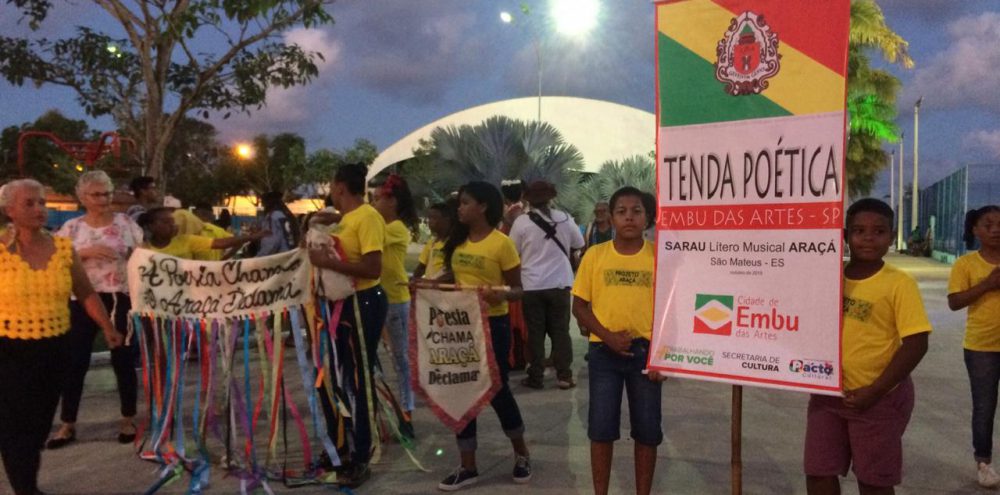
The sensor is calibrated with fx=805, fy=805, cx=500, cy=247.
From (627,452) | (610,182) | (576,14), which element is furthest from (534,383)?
(610,182)

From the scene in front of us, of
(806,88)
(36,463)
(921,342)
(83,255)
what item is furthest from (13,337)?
(921,342)

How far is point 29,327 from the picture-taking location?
13.6 ft

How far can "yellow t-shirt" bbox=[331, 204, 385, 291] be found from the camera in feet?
15.0

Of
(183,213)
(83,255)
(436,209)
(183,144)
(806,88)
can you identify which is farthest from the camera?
(183,144)

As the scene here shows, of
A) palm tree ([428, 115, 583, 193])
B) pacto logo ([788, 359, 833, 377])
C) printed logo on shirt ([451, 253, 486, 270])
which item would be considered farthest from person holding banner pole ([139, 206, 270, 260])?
palm tree ([428, 115, 583, 193])

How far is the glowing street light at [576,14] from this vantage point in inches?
907

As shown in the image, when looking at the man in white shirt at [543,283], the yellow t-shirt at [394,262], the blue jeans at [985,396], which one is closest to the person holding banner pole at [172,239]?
the yellow t-shirt at [394,262]

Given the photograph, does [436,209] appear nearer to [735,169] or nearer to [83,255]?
[83,255]

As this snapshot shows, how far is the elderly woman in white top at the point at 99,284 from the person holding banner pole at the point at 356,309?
1.98 metres

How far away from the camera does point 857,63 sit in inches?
957

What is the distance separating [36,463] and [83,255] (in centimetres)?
188

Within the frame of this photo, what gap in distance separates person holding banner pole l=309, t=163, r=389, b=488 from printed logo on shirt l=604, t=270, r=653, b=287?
142 centimetres

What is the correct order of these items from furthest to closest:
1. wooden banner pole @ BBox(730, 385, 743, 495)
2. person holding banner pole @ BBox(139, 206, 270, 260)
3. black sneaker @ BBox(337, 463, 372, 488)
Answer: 1. person holding banner pole @ BBox(139, 206, 270, 260)
2. black sneaker @ BBox(337, 463, 372, 488)
3. wooden banner pole @ BBox(730, 385, 743, 495)

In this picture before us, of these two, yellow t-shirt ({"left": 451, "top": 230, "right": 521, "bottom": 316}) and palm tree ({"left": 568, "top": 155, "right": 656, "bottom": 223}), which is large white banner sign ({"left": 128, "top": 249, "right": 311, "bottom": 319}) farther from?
palm tree ({"left": 568, "top": 155, "right": 656, "bottom": 223})
